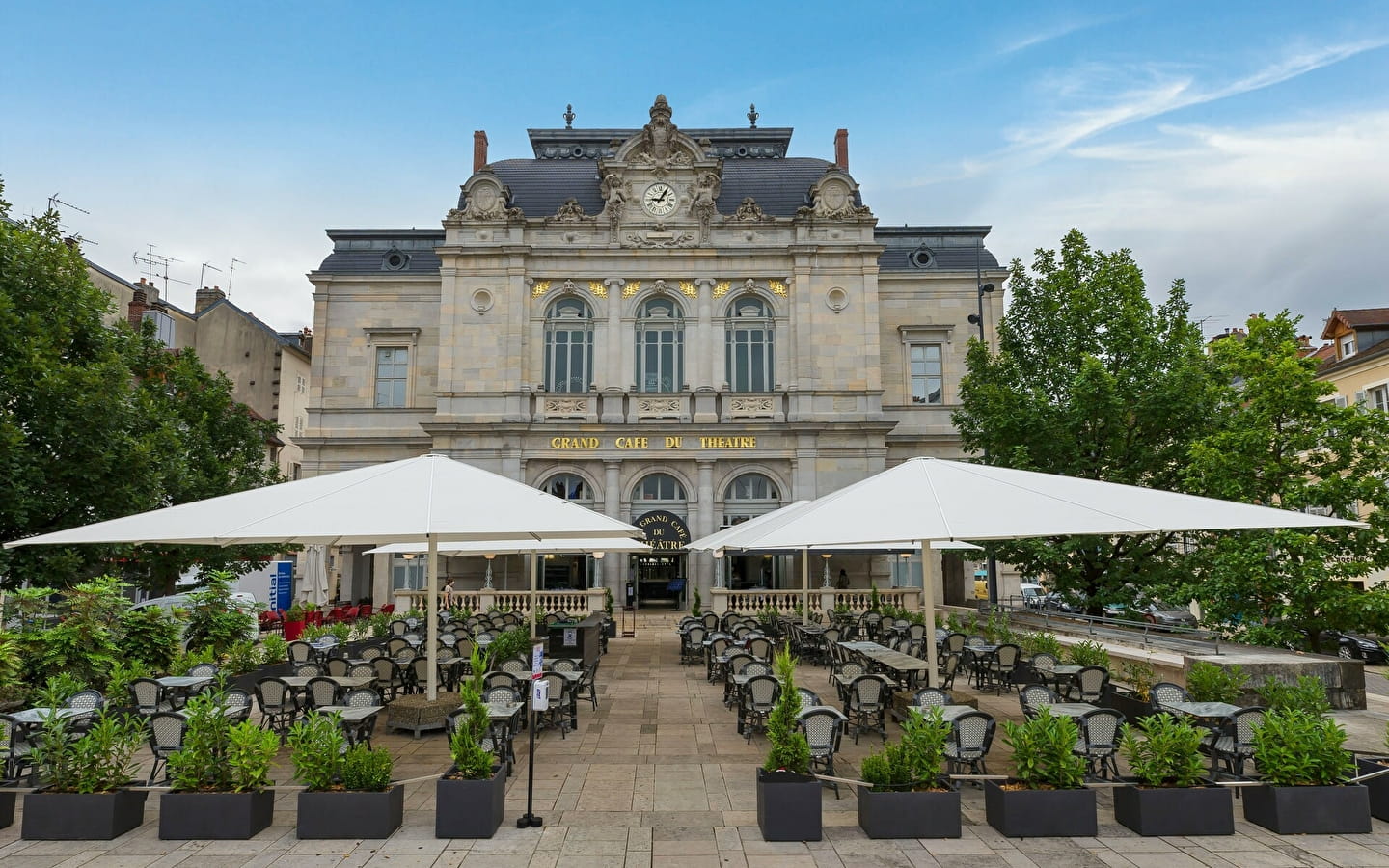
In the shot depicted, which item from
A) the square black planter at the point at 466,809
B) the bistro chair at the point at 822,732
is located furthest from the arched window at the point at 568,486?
the square black planter at the point at 466,809

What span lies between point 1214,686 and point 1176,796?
138 inches

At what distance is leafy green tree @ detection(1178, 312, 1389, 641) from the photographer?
1461 cm

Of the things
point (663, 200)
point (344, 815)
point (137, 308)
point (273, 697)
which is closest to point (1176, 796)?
point (344, 815)

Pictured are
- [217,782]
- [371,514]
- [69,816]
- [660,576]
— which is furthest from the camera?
[660,576]

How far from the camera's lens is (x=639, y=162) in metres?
35.3

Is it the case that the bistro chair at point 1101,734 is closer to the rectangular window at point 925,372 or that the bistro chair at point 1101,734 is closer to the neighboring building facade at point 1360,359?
the rectangular window at point 925,372

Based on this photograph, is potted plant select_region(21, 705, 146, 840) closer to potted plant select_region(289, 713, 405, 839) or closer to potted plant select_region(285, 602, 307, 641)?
potted plant select_region(289, 713, 405, 839)

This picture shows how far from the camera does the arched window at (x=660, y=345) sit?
3516 cm

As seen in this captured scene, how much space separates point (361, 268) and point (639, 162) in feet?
42.8

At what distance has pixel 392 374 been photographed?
37250mm

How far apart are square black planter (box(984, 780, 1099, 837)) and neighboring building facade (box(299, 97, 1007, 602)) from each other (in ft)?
82.1

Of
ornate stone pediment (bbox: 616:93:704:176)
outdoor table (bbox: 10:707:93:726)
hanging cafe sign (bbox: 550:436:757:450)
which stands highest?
ornate stone pediment (bbox: 616:93:704:176)

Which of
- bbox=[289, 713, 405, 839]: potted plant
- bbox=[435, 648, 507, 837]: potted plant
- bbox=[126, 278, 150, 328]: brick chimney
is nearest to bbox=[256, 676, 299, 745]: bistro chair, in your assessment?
bbox=[289, 713, 405, 839]: potted plant

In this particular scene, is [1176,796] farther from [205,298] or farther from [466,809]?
[205,298]
